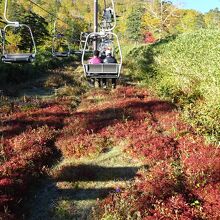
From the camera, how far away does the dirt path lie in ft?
42.2

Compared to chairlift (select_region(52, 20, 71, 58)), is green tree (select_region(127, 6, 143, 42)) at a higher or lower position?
higher

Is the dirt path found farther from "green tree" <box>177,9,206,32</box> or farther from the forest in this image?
"green tree" <box>177,9,206,32</box>

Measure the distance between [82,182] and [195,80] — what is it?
1036 centimetres

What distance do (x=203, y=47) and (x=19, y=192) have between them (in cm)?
1524

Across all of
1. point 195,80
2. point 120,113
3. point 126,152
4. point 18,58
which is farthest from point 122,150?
point 195,80

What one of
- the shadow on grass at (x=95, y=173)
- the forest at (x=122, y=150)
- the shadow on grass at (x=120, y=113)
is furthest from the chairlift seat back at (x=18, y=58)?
the shadow on grass at (x=95, y=173)

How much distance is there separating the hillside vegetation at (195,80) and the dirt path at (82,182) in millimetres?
4063

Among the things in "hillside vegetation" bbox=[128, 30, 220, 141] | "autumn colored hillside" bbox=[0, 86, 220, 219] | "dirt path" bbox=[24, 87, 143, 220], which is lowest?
"dirt path" bbox=[24, 87, 143, 220]

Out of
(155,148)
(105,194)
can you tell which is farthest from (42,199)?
(155,148)

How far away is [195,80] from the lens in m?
21.9

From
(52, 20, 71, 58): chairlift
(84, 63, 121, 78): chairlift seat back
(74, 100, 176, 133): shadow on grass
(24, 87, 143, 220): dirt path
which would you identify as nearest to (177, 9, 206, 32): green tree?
(52, 20, 71, 58): chairlift

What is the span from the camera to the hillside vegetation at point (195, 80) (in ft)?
56.8

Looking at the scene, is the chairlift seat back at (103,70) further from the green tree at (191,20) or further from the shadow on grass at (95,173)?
the green tree at (191,20)

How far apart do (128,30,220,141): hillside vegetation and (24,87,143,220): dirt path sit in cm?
406
